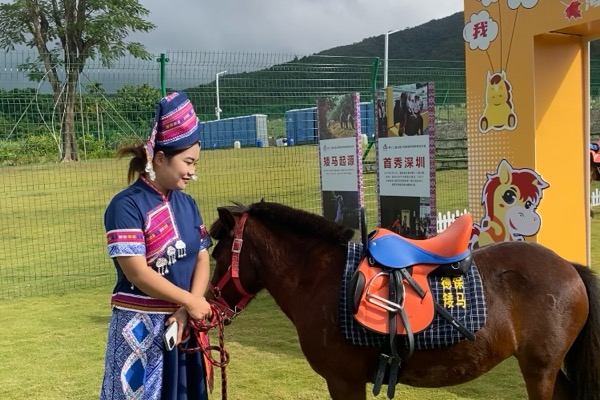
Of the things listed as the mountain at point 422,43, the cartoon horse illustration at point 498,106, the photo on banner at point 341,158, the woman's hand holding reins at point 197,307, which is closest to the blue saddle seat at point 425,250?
the woman's hand holding reins at point 197,307

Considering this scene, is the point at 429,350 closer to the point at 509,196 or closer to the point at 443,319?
the point at 443,319

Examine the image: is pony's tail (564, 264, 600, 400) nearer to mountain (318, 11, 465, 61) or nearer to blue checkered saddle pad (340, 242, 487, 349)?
blue checkered saddle pad (340, 242, 487, 349)

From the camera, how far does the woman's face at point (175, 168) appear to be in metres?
2.18

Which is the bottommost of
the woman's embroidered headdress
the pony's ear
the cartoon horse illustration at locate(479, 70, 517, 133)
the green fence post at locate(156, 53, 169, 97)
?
the pony's ear

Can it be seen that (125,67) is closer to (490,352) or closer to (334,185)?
(334,185)

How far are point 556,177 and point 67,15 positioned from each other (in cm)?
1968

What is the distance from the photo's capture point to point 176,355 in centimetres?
231

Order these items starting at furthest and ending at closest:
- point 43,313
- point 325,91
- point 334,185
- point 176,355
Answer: point 325,91 < point 334,185 < point 43,313 < point 176,355

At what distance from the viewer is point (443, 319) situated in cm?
255

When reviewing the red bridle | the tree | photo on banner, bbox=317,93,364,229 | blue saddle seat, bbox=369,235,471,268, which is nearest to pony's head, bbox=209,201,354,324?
the red bridle

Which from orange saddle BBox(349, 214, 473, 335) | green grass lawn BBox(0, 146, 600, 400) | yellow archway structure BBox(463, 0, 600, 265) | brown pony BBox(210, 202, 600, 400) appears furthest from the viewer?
yellow archway structure BBox(463, 0, 600, 265)

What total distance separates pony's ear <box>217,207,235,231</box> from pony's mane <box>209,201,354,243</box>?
0.08 meters

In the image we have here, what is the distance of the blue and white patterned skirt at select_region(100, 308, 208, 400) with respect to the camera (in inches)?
87.3

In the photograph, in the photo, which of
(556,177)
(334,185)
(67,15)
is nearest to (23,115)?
(334,185)
